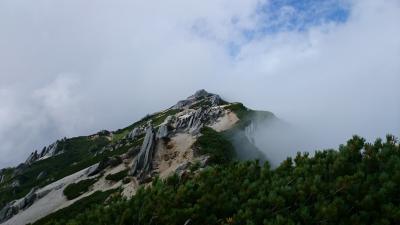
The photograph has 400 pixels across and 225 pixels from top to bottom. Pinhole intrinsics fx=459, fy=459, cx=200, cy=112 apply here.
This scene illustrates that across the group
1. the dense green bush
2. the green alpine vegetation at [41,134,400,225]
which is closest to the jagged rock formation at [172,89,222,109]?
the dense green bush

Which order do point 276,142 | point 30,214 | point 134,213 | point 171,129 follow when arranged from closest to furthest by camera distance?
point 134,213 → point 30,214 → point 171,129 → point 276,142

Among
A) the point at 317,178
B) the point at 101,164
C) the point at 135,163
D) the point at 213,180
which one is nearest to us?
the point at 317,178

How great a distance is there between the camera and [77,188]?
2488 inches

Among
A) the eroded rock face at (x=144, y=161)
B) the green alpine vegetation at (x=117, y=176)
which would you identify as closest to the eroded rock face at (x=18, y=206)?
the green alpine vegetation at (x=117, y=176)

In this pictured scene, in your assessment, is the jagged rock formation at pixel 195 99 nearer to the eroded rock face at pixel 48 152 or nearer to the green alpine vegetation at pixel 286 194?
the eroded rock face at pixel 48 152

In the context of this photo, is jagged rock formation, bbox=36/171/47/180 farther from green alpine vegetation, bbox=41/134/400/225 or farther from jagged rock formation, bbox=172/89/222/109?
green alpine vegetation, bbox=41/134/400/225

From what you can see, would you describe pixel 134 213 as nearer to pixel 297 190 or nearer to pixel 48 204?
pixel 297 190

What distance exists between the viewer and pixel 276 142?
89.6 m

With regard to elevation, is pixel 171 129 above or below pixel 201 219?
above

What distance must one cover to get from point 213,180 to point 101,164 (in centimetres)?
5349

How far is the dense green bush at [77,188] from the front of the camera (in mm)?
61094

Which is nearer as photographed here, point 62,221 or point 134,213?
point 134,213

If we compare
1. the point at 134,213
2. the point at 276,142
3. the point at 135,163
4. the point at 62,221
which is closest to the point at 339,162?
the point at 134,213

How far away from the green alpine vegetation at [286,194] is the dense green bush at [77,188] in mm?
46893
